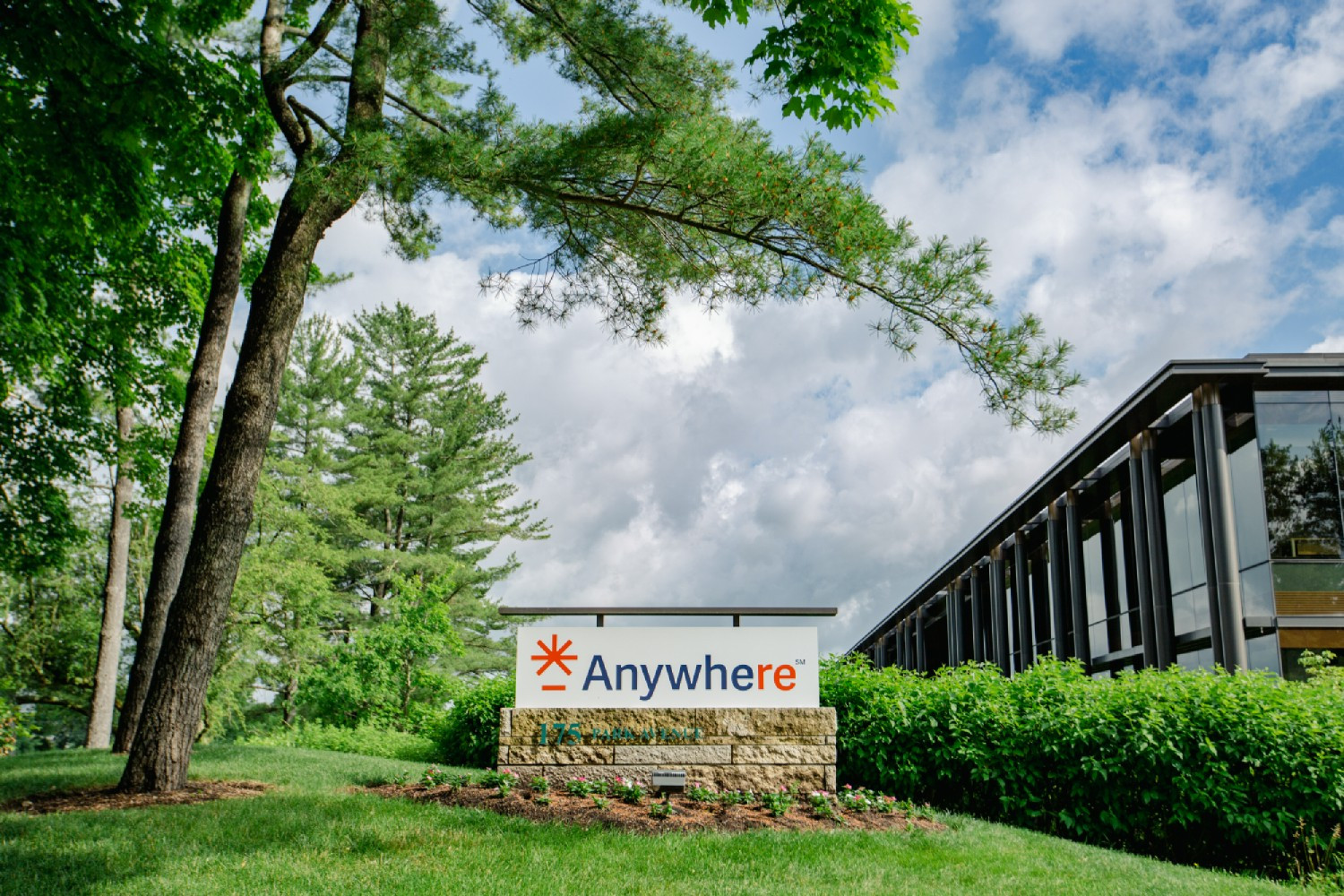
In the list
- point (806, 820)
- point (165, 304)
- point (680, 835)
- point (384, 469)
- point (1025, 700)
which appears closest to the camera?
point (680, 835)

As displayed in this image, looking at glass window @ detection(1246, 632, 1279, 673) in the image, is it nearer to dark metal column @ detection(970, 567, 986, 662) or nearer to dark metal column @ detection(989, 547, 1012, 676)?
dark metal column @ detection(989, 547, 1012, 676)

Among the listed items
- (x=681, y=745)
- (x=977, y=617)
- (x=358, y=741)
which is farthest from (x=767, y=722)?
(x=977, y=617)

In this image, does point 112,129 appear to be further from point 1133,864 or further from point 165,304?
point 165,304

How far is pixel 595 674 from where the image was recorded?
9.07 metres

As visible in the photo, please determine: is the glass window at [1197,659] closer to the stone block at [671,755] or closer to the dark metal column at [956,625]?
the stone block at [671,755]

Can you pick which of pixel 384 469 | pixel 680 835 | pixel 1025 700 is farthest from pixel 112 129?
pixel 384 469

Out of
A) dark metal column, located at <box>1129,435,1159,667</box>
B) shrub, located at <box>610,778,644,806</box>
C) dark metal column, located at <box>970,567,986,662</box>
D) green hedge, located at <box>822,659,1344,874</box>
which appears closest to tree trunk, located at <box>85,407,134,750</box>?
shrub, located at <box>610,778,644,806</box>

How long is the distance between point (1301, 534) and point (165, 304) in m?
18.3

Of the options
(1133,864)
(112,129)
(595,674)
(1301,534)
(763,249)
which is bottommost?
(1133,864)

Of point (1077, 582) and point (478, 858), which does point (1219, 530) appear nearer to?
point (1077, 582)

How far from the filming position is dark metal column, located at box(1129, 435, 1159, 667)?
54.2 feet

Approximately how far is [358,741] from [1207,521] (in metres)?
14.5

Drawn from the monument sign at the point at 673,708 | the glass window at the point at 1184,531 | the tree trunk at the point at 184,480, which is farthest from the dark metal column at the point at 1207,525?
the tree trunk at the point at 184,480

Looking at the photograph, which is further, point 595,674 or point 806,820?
point 595,674
